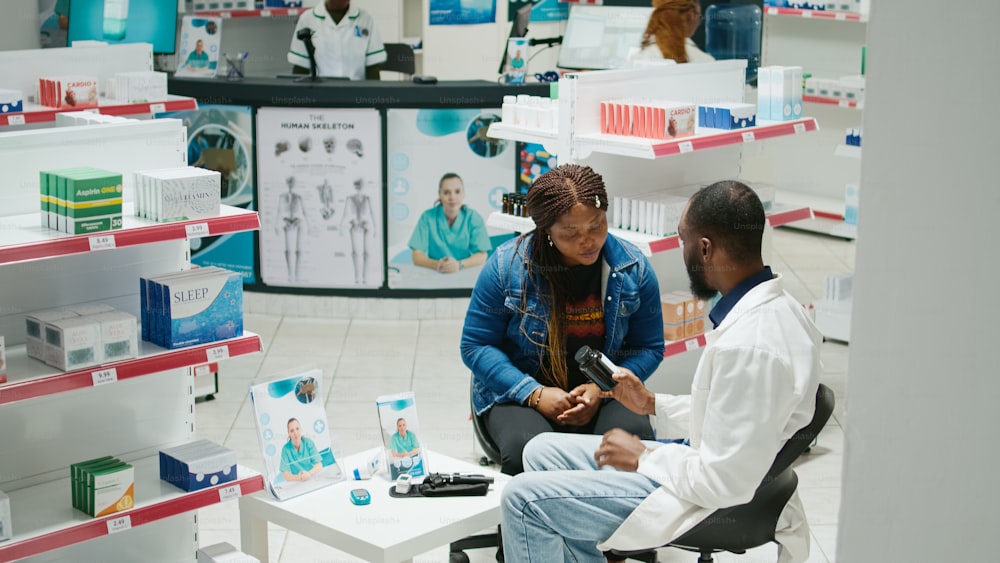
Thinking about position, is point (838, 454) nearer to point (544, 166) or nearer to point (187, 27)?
point (544, 166)

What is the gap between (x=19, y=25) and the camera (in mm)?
7738

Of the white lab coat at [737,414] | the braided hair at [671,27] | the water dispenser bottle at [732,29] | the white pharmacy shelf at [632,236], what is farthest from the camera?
the water dispenser bottle at [732,29]

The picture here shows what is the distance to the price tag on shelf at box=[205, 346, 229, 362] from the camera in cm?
328

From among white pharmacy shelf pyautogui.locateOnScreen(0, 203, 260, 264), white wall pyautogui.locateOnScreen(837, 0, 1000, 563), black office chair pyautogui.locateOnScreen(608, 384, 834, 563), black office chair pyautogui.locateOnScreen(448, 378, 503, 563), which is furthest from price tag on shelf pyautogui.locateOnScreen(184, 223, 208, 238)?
white wall pyautogui.locateOnScreen(837, 0, 1000, 563)

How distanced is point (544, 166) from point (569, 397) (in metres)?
3.35

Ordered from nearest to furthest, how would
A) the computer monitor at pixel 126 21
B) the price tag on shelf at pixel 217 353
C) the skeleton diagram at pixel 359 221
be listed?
the price tag on shelf at pixel 217 353, the skeleton diagram at pixel 359 221, the computer monitor at pixel 126 21

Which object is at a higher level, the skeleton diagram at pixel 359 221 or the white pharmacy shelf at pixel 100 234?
→ the white pharmacy shelf at pixel 100 234

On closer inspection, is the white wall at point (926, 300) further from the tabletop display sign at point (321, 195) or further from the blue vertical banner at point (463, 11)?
the blue vertical banner at point (463, 11)

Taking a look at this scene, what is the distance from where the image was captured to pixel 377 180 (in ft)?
22.4

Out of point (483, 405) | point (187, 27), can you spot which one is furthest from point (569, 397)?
point (187, 27)

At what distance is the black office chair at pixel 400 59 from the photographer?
26.3 feet

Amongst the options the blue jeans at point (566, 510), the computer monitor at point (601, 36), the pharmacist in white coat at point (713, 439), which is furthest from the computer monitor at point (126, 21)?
the blue jeans at point (566, 510)

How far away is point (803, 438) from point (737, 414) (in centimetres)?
32

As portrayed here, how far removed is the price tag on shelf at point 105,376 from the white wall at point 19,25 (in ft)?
17.9
